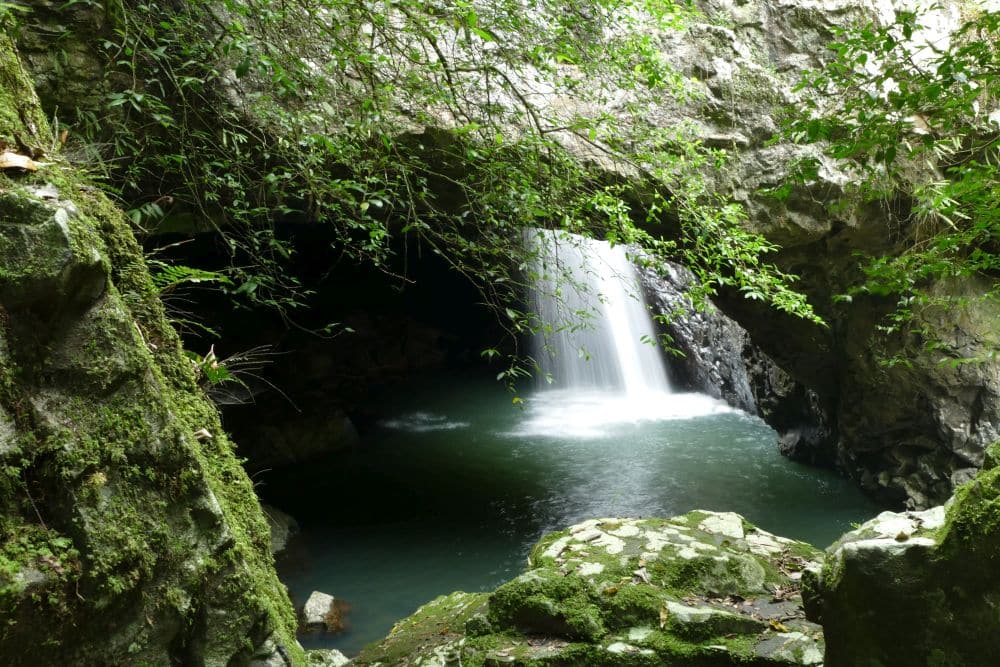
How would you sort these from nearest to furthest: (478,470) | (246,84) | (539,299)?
(246,84), (478,470), (539,299)

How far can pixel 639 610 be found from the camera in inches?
134

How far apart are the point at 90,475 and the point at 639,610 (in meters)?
2.63

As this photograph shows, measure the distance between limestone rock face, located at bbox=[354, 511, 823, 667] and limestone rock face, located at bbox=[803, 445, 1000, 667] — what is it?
779 mm

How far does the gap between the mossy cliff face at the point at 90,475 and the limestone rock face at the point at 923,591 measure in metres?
1.99

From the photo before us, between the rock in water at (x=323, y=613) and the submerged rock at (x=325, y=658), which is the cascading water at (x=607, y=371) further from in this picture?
the submerged rock at (x=325, y=658)

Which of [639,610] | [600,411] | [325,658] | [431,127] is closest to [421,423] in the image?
[600,411]

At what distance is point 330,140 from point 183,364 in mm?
1581

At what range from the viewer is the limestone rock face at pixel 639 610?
3107 millimetres

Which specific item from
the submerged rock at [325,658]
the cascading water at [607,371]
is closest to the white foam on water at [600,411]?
the cascading water at [607,371]

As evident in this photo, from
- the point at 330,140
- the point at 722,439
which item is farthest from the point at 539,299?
the point at 330,140

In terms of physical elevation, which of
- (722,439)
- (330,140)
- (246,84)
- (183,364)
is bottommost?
(722,439)

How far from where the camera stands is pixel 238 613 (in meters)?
2.23

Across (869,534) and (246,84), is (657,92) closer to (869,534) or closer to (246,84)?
(246,84)

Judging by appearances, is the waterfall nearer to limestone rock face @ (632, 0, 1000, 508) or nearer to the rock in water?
limestone rock face @ (632, 0, 1000, 508)
